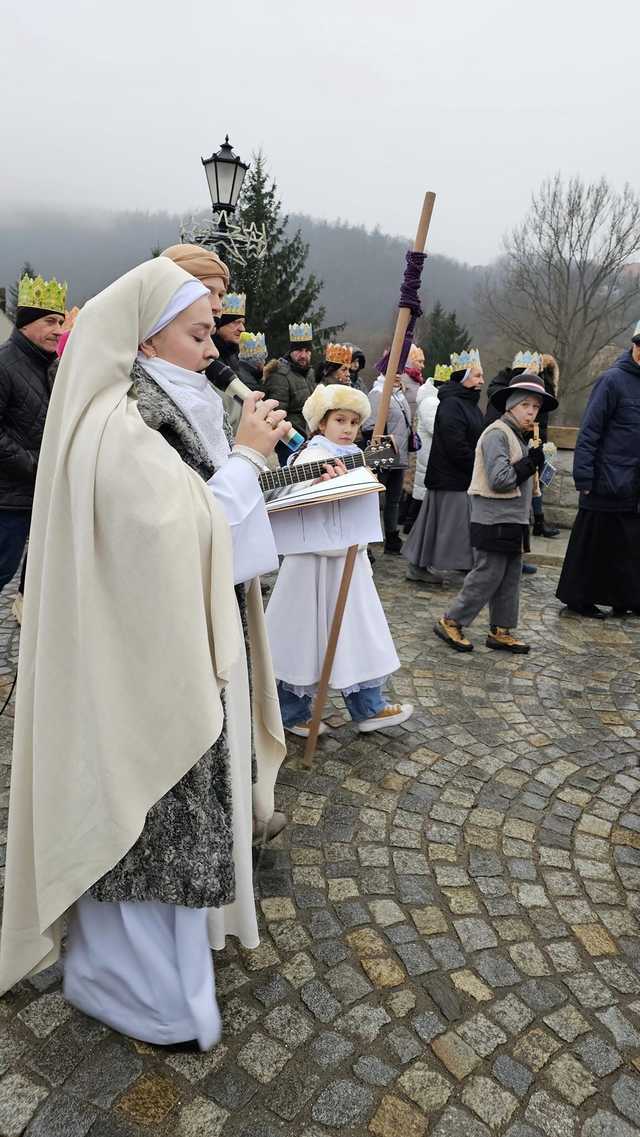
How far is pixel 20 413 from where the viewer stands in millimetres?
4461

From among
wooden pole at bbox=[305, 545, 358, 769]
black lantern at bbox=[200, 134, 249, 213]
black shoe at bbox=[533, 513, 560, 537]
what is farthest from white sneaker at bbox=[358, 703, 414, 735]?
black lantern at bbox=[200, 134, 249, 213]

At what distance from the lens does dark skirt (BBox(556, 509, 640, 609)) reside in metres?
5.87

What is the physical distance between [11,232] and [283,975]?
476ft

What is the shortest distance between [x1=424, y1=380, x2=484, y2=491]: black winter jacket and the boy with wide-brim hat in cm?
113

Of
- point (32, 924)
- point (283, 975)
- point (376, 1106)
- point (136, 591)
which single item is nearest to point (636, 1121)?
point (376, 1106)

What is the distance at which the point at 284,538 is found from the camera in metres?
3.04

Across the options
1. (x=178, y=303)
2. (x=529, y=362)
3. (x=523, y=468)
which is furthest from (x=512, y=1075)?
(x=529, y=362)

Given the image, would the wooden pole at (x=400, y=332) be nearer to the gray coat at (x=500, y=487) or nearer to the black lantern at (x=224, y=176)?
the gray coat at (x=500, y=487)

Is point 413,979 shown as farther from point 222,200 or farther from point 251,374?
point 222,200

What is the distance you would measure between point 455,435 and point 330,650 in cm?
346

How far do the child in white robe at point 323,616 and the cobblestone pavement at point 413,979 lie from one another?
432 mm

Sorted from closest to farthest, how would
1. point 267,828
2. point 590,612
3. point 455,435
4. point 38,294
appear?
1. point 267,828
2. point 38,294
3. point 590,612
4. point 455,435

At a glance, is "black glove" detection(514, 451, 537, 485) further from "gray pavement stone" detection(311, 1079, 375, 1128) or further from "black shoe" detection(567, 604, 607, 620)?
"gray pavement stone" detection(311, 1079, 375, 1128)

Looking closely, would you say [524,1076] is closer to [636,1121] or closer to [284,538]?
[636,1121]
